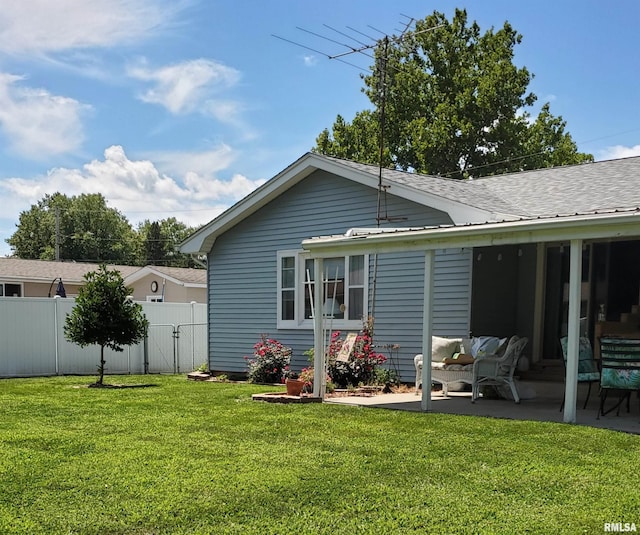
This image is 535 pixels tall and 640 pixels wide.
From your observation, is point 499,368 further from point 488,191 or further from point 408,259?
point 488,191

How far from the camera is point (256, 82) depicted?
15.8 m

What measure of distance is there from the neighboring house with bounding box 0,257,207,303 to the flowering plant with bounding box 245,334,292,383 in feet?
39.8

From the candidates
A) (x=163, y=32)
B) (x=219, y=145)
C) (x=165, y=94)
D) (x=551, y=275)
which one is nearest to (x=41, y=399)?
(x=163, y=32)

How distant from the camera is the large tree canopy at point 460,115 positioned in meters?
29.2

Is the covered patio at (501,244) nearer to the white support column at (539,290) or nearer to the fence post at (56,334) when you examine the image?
the white support column at (539,290)

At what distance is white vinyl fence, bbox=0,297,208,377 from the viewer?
14.0 meters

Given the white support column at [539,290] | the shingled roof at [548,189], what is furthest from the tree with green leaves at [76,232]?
the white support column at [539,290]

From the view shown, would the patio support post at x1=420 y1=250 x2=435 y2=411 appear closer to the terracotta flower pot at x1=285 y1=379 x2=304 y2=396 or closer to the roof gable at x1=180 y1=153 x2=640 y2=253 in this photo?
the roof gable at x1=180 y1=153 x2=640 y2=253

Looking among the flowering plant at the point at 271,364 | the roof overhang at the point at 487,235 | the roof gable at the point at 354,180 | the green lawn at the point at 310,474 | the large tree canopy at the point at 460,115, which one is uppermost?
the large tree canopy at the point at 460,115

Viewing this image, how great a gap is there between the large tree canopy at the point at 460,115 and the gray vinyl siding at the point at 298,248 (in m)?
17.1

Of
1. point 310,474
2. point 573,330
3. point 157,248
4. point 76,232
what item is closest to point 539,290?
point 573,330

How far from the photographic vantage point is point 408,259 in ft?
36.8

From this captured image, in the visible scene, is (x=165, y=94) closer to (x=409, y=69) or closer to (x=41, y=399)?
(x=41, y=399)

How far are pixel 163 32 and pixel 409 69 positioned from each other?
20121 mm
